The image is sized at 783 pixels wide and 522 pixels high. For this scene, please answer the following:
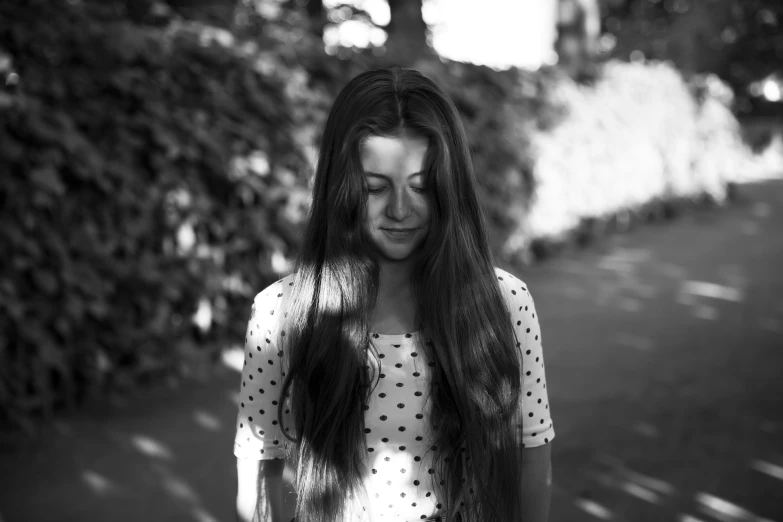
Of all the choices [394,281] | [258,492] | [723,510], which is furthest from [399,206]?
[723,510]

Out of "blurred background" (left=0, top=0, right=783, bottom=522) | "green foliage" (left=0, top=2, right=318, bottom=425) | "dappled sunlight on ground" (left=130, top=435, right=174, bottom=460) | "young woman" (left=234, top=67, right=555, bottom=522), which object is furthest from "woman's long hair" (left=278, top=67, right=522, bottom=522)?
"green foliage" (left=0, top=2, right=318, bottom=425)

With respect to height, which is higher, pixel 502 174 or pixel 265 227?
pixel 502 174

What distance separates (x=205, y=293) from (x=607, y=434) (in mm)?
2663

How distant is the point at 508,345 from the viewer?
6.26 feet

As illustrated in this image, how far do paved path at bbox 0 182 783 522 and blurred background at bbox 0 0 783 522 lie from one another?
2 cm

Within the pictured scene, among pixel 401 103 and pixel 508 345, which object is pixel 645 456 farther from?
pixel 401 103

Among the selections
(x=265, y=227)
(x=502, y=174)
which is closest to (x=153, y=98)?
(x=265, y=227)

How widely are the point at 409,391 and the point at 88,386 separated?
3396 mm

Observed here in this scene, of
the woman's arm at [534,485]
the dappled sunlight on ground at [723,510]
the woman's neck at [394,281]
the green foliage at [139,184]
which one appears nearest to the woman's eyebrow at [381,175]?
the woman's neck at [394,281]

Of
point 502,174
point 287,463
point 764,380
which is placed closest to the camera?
point 287,463

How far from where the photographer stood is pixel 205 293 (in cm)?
526

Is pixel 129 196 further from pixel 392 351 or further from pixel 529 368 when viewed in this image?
pixel 529 368

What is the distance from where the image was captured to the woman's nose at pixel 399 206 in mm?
1840

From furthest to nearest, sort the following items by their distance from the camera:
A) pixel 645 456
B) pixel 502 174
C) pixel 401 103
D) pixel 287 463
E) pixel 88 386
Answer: pixel 502 174
pixel 88 386
pixel 645 456
pixel 287 463
pixel 401 103
